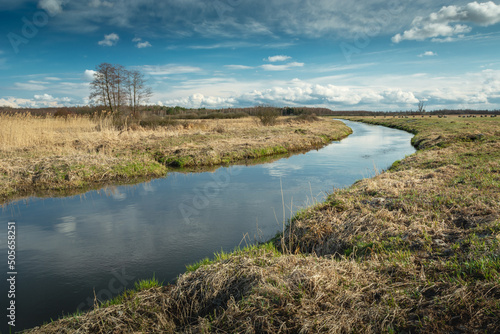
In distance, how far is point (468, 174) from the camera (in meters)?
9.98

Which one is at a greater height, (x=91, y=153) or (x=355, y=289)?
(x=91, y=153)

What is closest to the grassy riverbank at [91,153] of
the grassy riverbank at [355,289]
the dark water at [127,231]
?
the dark water at [127,231]

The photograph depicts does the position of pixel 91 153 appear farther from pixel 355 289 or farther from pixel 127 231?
pixel 355 289

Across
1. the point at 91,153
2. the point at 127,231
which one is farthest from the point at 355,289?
the point at 91,153

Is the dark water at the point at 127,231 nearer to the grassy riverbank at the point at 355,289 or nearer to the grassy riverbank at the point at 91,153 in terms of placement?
the grassy riverbank at the point at 355,289

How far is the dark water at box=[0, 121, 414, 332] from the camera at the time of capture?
5406 millimetres

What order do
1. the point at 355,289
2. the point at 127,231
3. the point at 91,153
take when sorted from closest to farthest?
the point at 355,289
the point at 127,231
the point at 91,153

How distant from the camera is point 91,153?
16.2 metres

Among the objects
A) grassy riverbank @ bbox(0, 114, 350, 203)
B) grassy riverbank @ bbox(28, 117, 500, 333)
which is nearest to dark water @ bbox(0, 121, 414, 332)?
grassy riverbank @ bbox(28, 117, 500, 333)

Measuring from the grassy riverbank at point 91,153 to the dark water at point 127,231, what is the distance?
59.8 inches

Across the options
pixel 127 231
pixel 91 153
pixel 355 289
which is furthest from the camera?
pixel 91 153

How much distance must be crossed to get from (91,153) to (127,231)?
33.4 feet

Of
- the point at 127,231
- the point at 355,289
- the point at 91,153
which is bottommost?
the point at 127,231

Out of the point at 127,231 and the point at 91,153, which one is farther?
the point at 91,153
